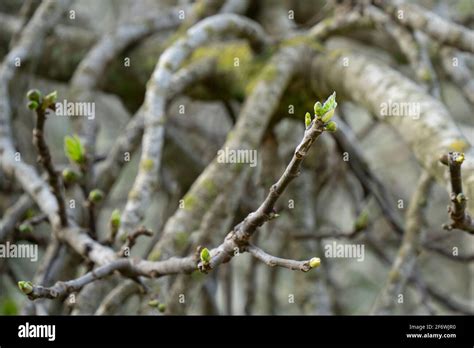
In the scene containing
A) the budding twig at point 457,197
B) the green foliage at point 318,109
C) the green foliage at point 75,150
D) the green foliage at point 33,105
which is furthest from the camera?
the green foliage at point 75,150

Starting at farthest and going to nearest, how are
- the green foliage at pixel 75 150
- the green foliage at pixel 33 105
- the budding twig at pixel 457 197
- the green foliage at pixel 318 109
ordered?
the green foliage at pixel 75 150 < the green foliage at pixel 33 105 < the budding twig at pixel 457 197 < the green foliage at pixel 318 109

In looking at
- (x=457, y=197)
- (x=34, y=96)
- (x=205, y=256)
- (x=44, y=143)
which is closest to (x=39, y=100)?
(x=34, y=96)

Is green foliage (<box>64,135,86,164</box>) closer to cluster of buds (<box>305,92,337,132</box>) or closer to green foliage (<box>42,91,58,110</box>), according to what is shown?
green foliage (<box>42,91,58,110</box>)

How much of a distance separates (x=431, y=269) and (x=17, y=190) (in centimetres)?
430

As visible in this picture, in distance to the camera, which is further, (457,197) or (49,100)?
(49,100)

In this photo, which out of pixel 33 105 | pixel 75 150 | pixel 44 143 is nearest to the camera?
pixel 33 105

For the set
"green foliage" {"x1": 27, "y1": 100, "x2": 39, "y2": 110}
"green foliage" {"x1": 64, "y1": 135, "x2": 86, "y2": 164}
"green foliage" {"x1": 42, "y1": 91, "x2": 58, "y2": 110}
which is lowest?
"green foliage" {"x1": 64, "y1": 135, "x2": 86, "y2": 164}

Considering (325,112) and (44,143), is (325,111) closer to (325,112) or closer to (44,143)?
(325,112)

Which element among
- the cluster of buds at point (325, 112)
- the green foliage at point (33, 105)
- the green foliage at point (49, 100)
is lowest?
the cluster of buds at point (325, 112)

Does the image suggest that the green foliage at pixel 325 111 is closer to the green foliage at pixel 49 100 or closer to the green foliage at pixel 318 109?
the green foliage at pixel 318 109

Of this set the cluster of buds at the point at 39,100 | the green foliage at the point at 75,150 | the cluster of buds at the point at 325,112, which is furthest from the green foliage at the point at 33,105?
the cluster of buds at the point at 325,112

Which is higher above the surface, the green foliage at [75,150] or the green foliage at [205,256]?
the green foliage at [75,150]

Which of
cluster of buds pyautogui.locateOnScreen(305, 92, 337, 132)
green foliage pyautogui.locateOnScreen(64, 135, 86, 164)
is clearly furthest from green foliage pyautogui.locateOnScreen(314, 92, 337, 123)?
green foliage pyautogui.locateOnScreen(64, 135, 86, 164)
